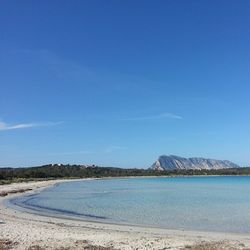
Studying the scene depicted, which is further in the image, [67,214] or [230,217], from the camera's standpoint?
[67,214]

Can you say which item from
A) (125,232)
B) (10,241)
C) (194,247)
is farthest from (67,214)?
(194,247)

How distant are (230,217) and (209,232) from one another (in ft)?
28.8

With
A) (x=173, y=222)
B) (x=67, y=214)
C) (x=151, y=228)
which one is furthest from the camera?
(x=67, y=214)

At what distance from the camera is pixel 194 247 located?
1873 centimetres

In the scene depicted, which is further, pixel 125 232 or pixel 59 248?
pixel 125 232

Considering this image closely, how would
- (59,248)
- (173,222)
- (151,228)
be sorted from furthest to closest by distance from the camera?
(173,222)
(151,228)
(59,248)

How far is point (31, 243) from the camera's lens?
19359 mm

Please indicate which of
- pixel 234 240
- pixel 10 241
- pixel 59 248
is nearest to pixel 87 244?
pixel 59 248

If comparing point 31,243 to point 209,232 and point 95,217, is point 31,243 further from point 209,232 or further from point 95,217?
point 95,217

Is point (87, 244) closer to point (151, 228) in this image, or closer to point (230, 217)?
point (151, 228)

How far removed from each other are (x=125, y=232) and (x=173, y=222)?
7.13 meters

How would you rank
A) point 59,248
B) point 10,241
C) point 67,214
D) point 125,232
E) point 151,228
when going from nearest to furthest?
point 59,248, point 10,241, point 125,232, point 151,228, point 67,214

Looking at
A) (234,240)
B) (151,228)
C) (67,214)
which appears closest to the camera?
(234,240)

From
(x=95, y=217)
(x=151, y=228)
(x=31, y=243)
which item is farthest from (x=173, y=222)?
(x=31, y=243)
